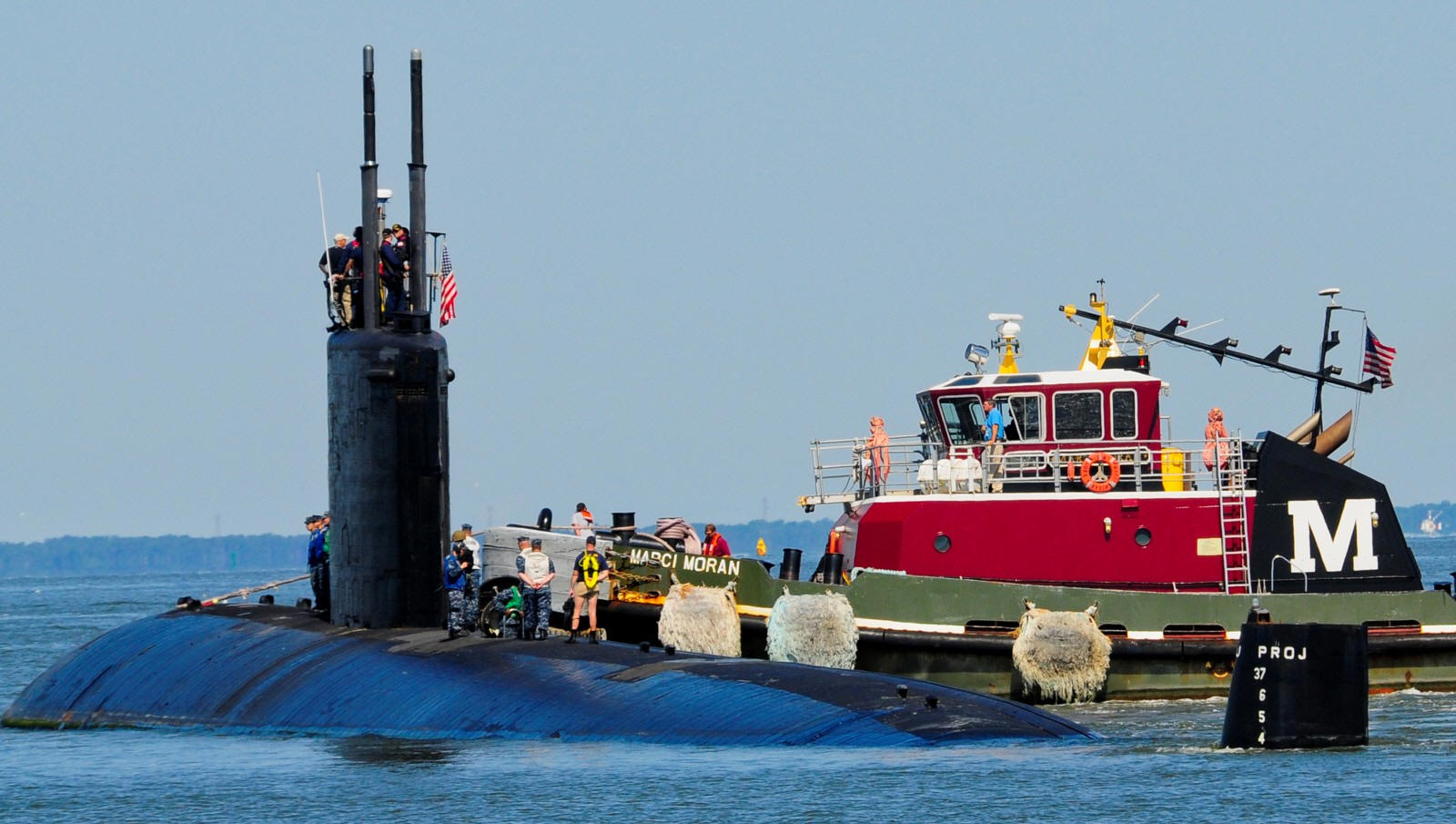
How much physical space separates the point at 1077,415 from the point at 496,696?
41.4 feet

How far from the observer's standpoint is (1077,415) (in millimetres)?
30422

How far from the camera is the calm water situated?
16.8 m

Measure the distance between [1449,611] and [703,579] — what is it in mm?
10758

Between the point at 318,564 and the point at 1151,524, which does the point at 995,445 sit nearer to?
Answer: the point at 1151,524

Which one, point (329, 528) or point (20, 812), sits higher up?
point (329, 528)

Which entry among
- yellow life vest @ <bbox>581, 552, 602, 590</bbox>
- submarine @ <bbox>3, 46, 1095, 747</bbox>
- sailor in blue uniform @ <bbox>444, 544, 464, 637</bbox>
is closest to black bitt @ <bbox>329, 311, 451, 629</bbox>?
submarine @ <bbox>3, 46, 1095, 747</bbox>

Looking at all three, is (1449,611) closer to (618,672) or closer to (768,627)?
(768,627)

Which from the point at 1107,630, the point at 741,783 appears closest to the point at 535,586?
the point at 741,783

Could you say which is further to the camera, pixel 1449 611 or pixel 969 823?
pixel 1449 611

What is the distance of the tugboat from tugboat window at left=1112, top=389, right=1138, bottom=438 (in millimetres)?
31

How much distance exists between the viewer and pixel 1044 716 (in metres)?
19.7

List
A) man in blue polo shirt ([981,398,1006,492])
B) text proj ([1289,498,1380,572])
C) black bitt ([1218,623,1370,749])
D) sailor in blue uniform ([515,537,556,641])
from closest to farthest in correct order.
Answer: black bitt ([1218,623,1370,749]) < sailor in blue uniform ([515,537,556,641]) < text proj ([1289,498,1380,572]) < man in blue polo shirt ([981,398,1006,492])

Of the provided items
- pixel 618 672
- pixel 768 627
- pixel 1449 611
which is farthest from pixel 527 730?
pixel 1449 611

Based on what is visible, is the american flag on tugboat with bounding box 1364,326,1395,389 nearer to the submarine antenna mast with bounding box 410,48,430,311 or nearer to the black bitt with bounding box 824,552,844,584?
the black bitt with bounding box 824,552,844,584
